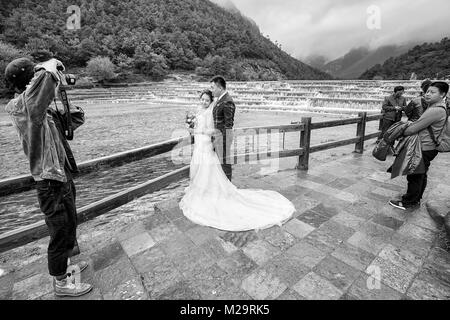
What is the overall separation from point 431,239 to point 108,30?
8592 centimetres

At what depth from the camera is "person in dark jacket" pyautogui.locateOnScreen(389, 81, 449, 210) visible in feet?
9.60

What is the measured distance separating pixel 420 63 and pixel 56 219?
74.2 metres

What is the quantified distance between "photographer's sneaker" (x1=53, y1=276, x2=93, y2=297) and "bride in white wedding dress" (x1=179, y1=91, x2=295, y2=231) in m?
1.40

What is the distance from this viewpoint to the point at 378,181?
438 cm

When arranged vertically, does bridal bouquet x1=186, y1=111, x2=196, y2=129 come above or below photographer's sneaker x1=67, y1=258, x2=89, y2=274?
above

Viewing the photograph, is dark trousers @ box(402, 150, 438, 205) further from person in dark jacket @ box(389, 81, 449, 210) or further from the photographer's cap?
the photographer's cap

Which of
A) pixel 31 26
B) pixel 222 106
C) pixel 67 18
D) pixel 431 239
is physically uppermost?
pixel 67 18

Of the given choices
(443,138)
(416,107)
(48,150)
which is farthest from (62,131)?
(416,107)

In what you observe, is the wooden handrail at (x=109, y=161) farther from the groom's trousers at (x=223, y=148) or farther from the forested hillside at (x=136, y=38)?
the forested hillside at (x=136, y=38)

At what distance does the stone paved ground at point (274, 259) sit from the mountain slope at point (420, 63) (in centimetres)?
5865

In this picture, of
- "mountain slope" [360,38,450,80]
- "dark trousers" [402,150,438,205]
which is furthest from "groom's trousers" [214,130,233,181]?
"mountain slope" [360,38,450,80]

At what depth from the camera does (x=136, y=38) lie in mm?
64875
